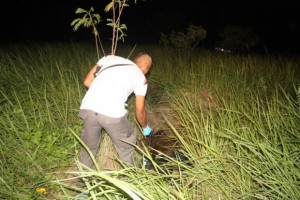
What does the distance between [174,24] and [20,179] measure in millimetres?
19537

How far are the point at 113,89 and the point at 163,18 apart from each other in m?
19.7

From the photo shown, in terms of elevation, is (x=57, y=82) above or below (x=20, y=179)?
above

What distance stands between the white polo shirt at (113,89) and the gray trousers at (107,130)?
52 mm

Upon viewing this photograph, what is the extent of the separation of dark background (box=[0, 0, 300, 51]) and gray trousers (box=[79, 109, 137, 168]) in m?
15.9

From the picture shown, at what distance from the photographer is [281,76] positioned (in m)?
4.17

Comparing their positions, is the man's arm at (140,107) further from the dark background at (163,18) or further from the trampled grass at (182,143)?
the dark background at (163,18)

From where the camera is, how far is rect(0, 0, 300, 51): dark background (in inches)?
720

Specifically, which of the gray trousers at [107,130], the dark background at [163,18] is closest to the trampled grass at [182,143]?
the gray trousers at [107,130]

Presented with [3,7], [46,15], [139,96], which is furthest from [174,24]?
[139,96]

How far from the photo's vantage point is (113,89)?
2.05m

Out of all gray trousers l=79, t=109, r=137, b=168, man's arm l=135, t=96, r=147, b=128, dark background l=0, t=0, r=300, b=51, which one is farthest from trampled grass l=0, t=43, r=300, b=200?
dark background l=0, t=0, r=300, b=51

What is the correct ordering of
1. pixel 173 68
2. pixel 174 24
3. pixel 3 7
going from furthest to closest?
pixel 174 24 → pixel 3 7 → pixel 173 68

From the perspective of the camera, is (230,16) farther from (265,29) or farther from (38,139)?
(38,139)

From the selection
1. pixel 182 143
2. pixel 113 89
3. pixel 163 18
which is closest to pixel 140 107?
pixel 113 89
